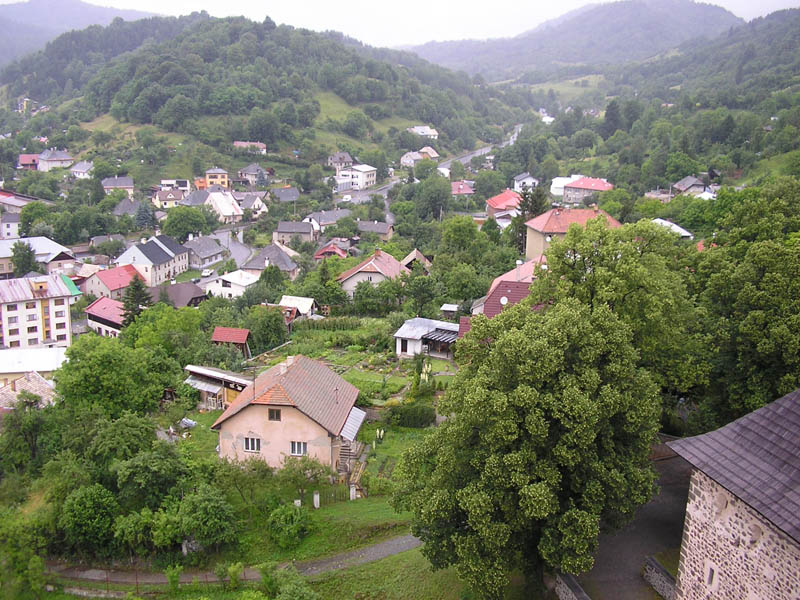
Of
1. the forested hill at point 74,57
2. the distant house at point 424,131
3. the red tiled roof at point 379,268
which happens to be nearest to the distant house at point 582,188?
the red tiled roof at point 379,268

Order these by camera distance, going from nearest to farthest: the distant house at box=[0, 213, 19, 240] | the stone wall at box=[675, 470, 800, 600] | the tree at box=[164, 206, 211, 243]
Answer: the stone wall at box=[675, 470, 800, 600], the tree at box=[164, 206, 211, 243], the distant house at box=[0, 213, 19, 240]

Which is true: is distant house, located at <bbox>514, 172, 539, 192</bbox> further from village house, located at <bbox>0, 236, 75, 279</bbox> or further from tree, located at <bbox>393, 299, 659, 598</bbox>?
tree, located at <bbox>393, 299, 659, 598</bbox>

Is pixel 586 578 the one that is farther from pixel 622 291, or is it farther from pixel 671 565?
pixel 622 291

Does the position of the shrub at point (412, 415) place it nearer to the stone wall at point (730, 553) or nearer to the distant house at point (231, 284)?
the stone wall at point (730, 553)

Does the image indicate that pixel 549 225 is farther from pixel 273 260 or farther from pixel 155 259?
pixel 155 259

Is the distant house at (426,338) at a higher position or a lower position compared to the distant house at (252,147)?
lower

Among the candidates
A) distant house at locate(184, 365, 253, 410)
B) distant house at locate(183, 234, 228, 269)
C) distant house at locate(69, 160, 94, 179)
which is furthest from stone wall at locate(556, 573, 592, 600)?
distant house at locate(69, 160, 94, 179)

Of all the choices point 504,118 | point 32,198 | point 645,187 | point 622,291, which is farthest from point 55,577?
point 504,118
